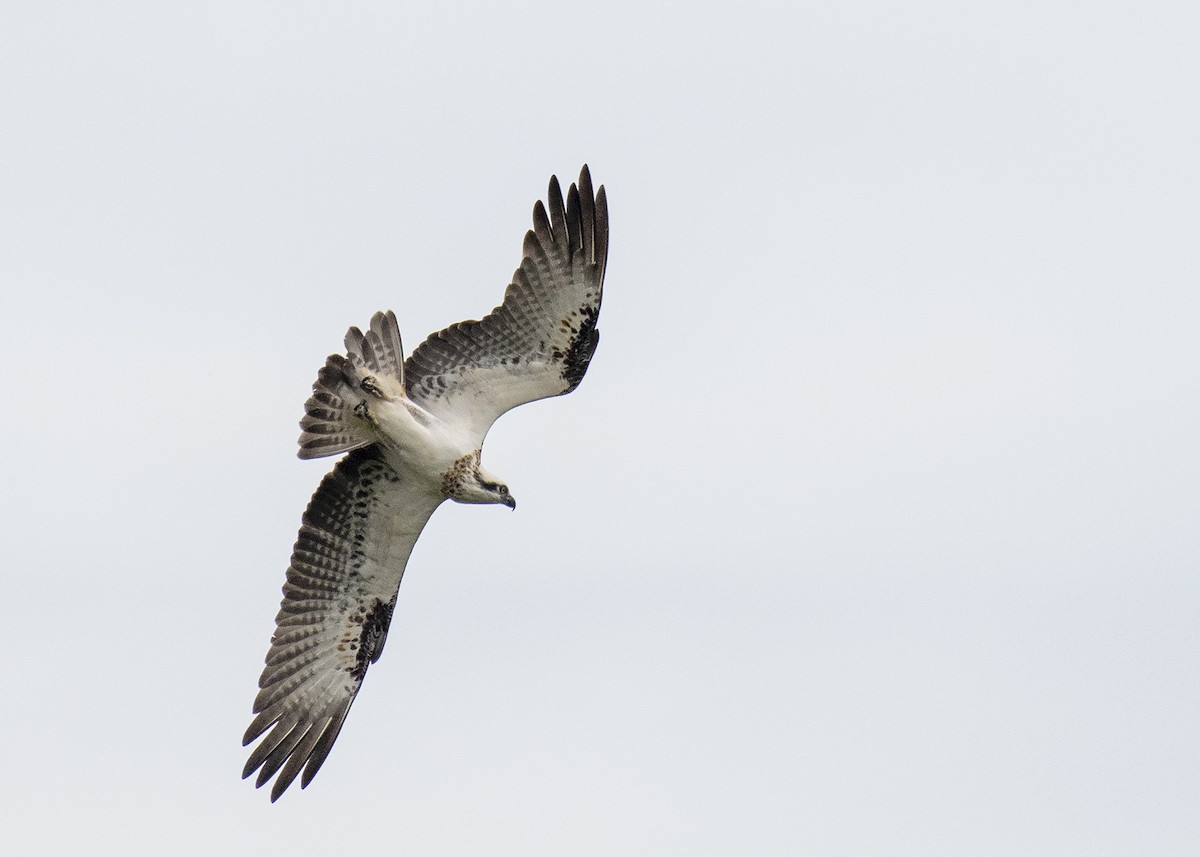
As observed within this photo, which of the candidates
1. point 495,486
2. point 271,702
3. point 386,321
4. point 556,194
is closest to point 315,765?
point 271,702

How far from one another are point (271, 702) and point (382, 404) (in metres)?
2.69

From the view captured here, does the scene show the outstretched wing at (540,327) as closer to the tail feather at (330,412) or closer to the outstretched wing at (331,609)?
the tail feather at (330,412)

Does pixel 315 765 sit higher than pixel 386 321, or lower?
lower

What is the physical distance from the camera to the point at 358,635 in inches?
556

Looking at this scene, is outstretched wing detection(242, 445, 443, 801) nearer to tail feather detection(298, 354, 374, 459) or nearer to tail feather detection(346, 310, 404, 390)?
tail feather detection(298, 354, 374, 459)

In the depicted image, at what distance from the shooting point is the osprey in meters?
12.8

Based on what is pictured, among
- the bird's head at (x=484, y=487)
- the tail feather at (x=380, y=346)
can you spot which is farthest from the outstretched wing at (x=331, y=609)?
the tail feather at (x=380, y=346)

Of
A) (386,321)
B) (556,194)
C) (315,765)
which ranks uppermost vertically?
(556,194)

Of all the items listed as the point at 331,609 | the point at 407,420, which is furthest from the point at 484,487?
the point at 331,609

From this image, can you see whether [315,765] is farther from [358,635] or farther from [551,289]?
[551,289]

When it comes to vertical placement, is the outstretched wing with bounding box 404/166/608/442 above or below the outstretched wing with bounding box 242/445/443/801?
above

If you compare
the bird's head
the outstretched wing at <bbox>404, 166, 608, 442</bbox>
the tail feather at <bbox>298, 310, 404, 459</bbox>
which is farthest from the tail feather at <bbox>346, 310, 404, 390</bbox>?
the bird's head

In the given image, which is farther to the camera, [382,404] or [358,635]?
[358,635]

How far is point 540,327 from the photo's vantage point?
42.2 feet
